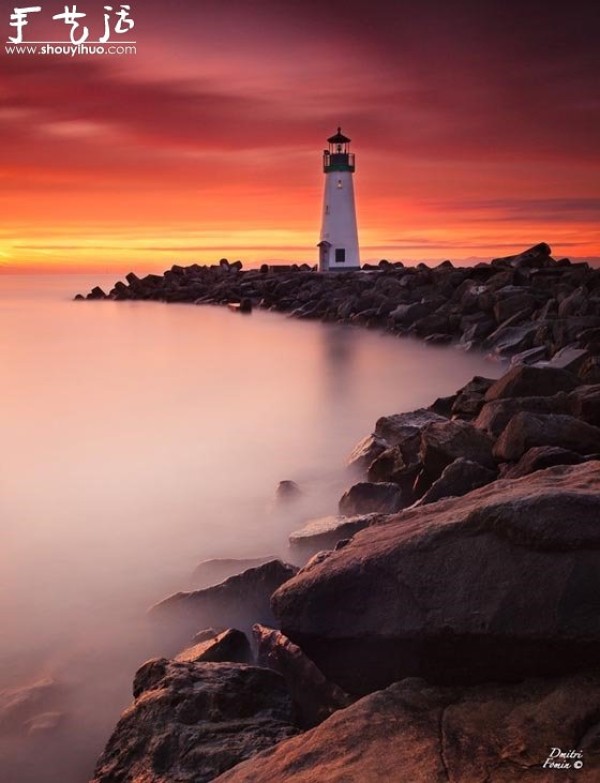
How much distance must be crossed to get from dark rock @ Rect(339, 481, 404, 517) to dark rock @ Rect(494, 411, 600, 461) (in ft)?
3.02

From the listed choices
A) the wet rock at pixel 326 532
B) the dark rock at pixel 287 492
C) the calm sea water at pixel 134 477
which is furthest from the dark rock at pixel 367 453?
the wet rock at pixel 326 532

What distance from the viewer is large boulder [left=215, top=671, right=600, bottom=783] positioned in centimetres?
222

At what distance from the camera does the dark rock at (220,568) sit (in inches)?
211

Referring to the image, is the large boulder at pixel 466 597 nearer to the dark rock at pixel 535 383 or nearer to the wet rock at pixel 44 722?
the wet rock at pixel 44 722

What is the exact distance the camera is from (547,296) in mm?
19203

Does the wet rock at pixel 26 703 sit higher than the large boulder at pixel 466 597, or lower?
lower

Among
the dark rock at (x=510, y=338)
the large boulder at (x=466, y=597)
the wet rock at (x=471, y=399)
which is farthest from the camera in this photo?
the dark rock at (x=510, y=338)

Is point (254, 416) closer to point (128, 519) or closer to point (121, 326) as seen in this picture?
point (128, 519)

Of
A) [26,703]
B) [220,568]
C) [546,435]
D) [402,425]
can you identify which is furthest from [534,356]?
[26,703]

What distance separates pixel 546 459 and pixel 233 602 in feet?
6.84

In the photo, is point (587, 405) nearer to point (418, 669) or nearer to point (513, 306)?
point (418, 669)

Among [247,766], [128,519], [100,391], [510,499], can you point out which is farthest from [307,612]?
[100,391]

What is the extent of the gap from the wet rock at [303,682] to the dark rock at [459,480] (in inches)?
64.0

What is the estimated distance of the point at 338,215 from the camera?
1563 inches
